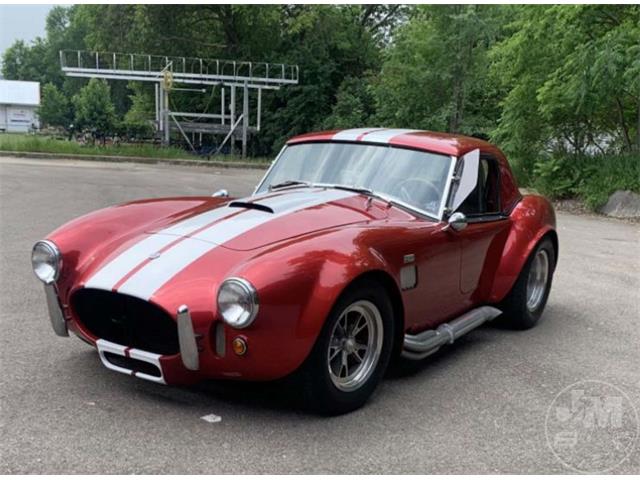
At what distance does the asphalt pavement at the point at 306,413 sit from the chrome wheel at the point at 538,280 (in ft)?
0.80

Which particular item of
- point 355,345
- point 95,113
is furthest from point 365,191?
point 95,113

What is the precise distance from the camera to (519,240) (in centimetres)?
508

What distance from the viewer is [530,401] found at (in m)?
3.85

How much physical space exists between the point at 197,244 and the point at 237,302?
0.64m

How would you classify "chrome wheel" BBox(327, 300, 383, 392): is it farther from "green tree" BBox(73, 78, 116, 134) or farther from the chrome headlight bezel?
"green tree" BBox(73, 78, 116, 134)

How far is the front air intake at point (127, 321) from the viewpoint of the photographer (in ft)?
10.6

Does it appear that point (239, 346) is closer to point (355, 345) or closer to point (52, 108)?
point (355, 345)

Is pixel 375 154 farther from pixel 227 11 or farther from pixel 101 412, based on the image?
pixel 227 11

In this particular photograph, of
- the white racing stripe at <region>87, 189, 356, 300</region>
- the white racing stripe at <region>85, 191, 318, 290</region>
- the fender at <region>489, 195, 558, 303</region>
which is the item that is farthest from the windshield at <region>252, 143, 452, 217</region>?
the fender at <region>489, 195, 558, 303</region>

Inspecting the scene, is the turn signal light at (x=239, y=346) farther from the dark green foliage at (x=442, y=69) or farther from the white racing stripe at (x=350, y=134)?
the dark green foliage at (x=442, y=69)

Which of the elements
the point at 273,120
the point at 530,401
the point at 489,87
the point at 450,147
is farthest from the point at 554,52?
the point at 273,120

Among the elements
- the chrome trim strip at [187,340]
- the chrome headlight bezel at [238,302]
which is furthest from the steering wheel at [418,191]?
the chrome trim strip at [187,340]

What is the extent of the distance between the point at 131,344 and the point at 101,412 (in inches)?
15.6

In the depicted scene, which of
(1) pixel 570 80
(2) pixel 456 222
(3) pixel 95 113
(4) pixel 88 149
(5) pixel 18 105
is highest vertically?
(5) pixel 18 105
